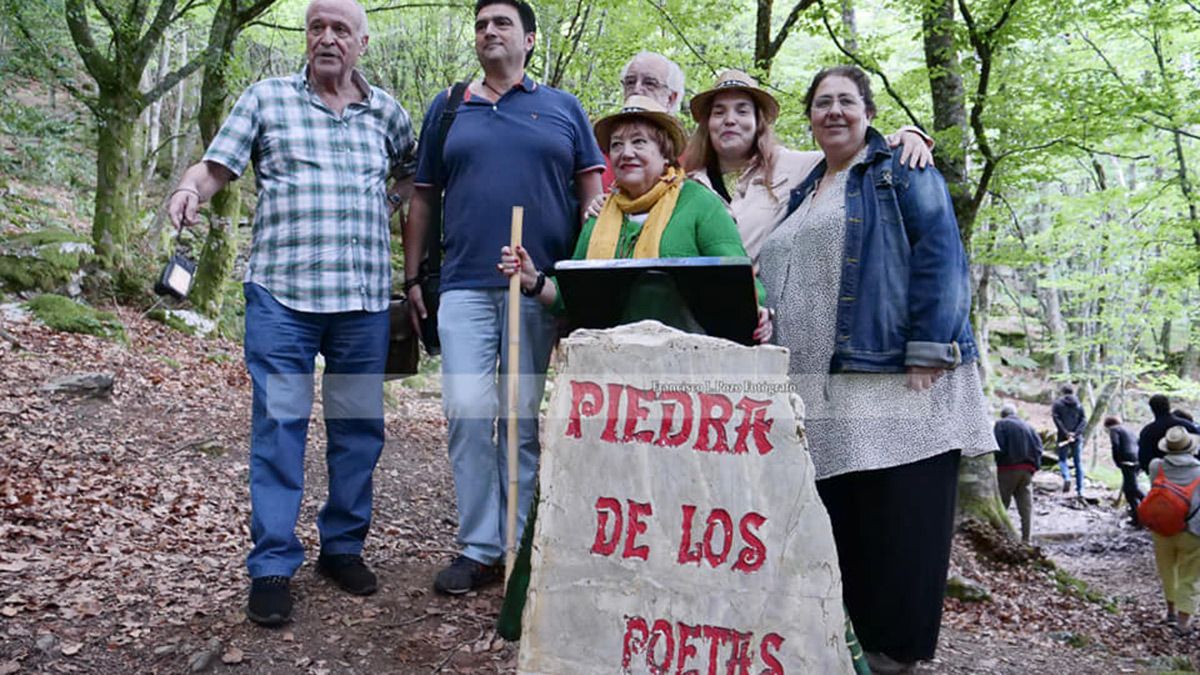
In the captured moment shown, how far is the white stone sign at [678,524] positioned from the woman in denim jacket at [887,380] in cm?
59

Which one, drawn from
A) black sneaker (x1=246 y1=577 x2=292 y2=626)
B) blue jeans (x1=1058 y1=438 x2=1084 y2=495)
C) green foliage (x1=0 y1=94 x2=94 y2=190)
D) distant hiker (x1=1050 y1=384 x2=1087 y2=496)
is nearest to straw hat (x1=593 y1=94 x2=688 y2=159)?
black sneaker (x1=246 y1=577 x2=292 y2=626)

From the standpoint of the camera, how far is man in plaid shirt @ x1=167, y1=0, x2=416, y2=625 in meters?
3.34

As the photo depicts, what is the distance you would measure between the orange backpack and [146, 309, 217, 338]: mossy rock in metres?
12.2

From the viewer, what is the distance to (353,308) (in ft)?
11.5

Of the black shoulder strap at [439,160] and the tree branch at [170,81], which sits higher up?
the tree branch at [170,81]

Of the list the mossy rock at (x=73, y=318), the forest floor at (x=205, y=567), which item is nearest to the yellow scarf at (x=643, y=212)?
the forest floor at (x=205, y=567)

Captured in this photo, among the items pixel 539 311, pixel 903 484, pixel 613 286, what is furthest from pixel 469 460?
pixel 903 484

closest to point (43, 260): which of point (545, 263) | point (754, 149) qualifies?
point (545, 263)

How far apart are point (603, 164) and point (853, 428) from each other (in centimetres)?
166

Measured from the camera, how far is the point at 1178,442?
26.4 ft

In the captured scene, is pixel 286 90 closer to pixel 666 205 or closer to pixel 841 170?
pixel 666 205

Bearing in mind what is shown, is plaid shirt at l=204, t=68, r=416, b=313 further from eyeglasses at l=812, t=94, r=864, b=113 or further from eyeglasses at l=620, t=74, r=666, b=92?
eyeglasses at l=812, t=94, r=864, b=113

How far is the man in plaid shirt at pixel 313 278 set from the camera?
131 inches

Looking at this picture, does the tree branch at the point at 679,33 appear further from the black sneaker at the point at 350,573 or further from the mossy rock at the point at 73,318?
the black sneaker at the point at 350,573
